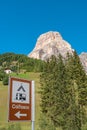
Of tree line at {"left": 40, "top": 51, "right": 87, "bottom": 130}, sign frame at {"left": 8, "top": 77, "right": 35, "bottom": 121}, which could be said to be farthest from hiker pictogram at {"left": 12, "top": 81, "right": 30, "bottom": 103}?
tree line at {"left": 40, "top": 51, "right": 87, "bottom": 130}

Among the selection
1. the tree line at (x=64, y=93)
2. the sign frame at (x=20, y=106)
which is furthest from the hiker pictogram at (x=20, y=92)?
the tree line at (x=64, y=93)

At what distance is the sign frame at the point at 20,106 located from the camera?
7.21 m

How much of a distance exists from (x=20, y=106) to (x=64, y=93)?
46970 mm

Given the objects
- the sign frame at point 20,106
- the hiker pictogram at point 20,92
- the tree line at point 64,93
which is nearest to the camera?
the sign frame at point 20,106

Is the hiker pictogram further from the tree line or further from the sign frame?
the tree line

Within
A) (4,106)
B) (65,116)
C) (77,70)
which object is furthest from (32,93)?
(4,106)

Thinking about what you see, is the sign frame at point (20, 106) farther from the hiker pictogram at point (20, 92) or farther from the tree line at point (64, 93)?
the tree line at point (64, 93)

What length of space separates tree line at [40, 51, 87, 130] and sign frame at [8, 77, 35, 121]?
38.9 metres

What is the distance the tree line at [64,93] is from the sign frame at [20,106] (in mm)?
38944

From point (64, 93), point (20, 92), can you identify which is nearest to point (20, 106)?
point (20, 92)

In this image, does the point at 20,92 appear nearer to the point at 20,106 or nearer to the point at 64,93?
the point at 20,106

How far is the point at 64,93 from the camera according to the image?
54.0 metres

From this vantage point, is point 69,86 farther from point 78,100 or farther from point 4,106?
point 4,106

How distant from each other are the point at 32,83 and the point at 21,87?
347 millimetres
